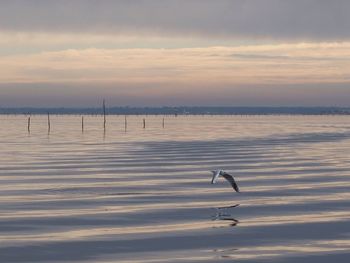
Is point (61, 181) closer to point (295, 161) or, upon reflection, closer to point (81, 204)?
point (81, 204)

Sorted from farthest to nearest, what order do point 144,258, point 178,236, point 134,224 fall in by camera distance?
point 134,224, point 178,236, point 144,258

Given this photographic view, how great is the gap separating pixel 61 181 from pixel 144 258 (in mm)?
16505

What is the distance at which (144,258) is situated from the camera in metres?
15.3

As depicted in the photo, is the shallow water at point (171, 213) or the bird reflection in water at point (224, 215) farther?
the bird reflection in water at point (224, 215)

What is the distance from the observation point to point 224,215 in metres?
21.5

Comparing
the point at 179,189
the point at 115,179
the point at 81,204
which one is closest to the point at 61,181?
the point at 115,179

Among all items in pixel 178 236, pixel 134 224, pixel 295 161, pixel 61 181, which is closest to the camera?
pixel 178 236

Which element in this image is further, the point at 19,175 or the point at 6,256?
the point at 19,175

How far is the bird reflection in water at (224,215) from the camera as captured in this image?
20263 millimetres

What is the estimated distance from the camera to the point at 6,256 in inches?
606

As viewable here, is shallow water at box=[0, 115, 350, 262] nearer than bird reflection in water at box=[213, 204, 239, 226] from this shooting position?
Yes

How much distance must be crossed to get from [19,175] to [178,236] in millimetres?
17551

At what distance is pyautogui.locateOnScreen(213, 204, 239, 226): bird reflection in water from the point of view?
66.5 feet

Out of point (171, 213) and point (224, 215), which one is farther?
point (171, 213)
